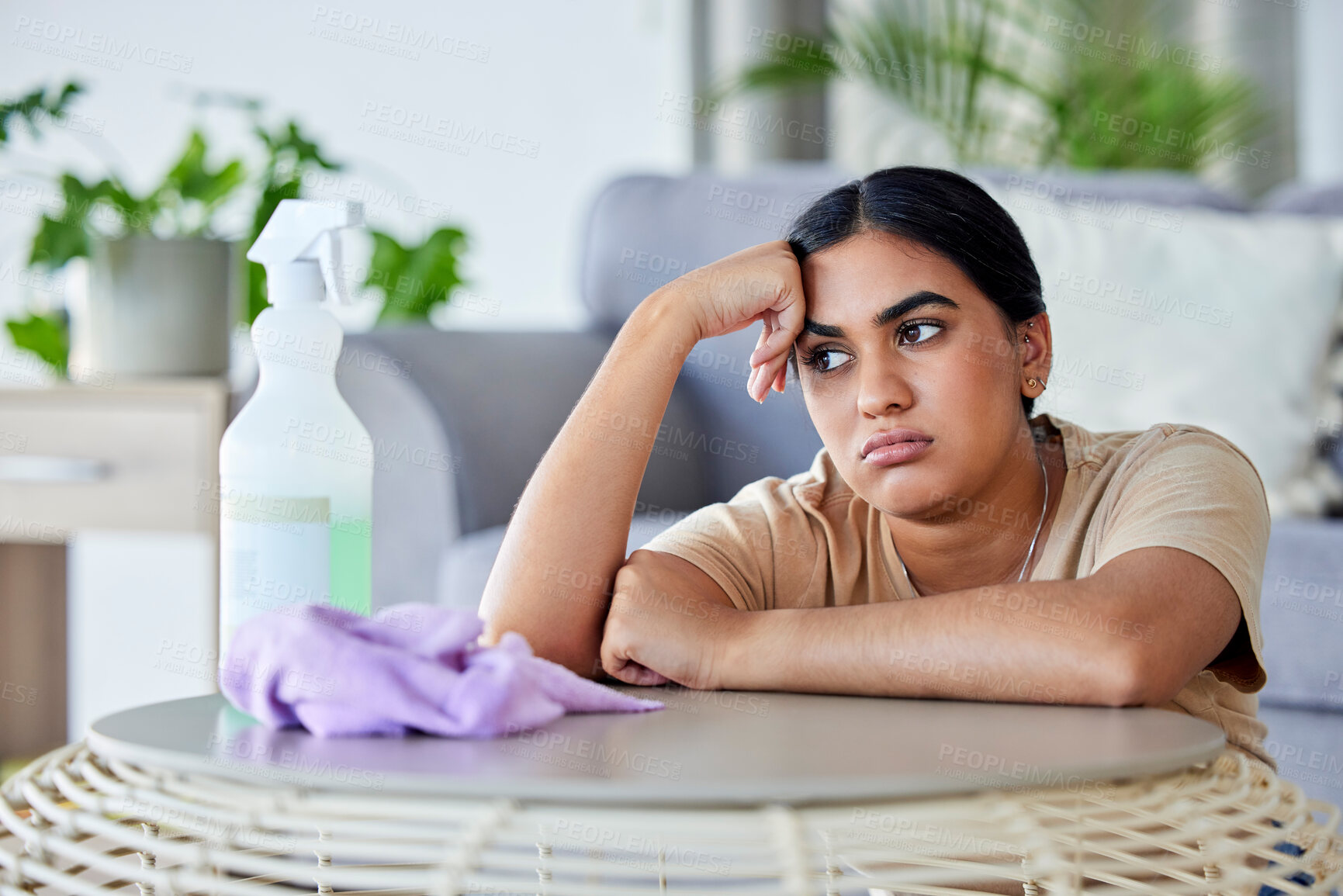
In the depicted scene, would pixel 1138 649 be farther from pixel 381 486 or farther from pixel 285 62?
pixel 285 62

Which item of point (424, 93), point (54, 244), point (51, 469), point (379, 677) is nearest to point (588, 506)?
point (379, 677)

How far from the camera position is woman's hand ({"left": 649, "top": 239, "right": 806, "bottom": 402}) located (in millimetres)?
921

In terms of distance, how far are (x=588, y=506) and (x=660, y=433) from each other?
0.80 metres

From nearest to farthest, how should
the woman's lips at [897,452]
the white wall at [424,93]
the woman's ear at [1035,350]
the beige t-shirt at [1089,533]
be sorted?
the beige t-shirt at [1089,533]
the woman's lips at [897,452]
the woman's ear at [1035,350]
the white wall at [424,93]

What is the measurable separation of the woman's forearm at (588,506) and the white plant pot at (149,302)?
1.20 m

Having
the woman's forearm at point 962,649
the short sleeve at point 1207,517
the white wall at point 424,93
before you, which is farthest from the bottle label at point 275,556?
the white wall at point 424,93

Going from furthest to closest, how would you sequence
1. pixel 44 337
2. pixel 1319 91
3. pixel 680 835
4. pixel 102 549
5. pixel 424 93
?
pixel 1319 91 → pixel 424 93 → pixel 102 549 → pixel 44 337 → pixel 680 835

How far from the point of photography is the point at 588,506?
917mm

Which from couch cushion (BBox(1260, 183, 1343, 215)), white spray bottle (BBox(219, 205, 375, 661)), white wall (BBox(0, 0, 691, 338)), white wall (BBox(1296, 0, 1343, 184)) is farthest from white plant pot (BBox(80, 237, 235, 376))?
white wall (BBox(1296, 0, 1343, 184))

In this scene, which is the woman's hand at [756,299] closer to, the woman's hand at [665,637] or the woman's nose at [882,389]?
the woman's nose at [882,389]

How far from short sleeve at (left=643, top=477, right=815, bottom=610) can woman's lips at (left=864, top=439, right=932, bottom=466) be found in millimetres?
132

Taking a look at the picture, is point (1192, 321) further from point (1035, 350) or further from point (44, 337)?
point (44, 337)

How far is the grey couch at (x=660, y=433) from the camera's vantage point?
4.33ft

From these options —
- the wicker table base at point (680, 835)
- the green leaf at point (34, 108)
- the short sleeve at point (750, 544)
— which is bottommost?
the wicker table base at point (680, 835)
